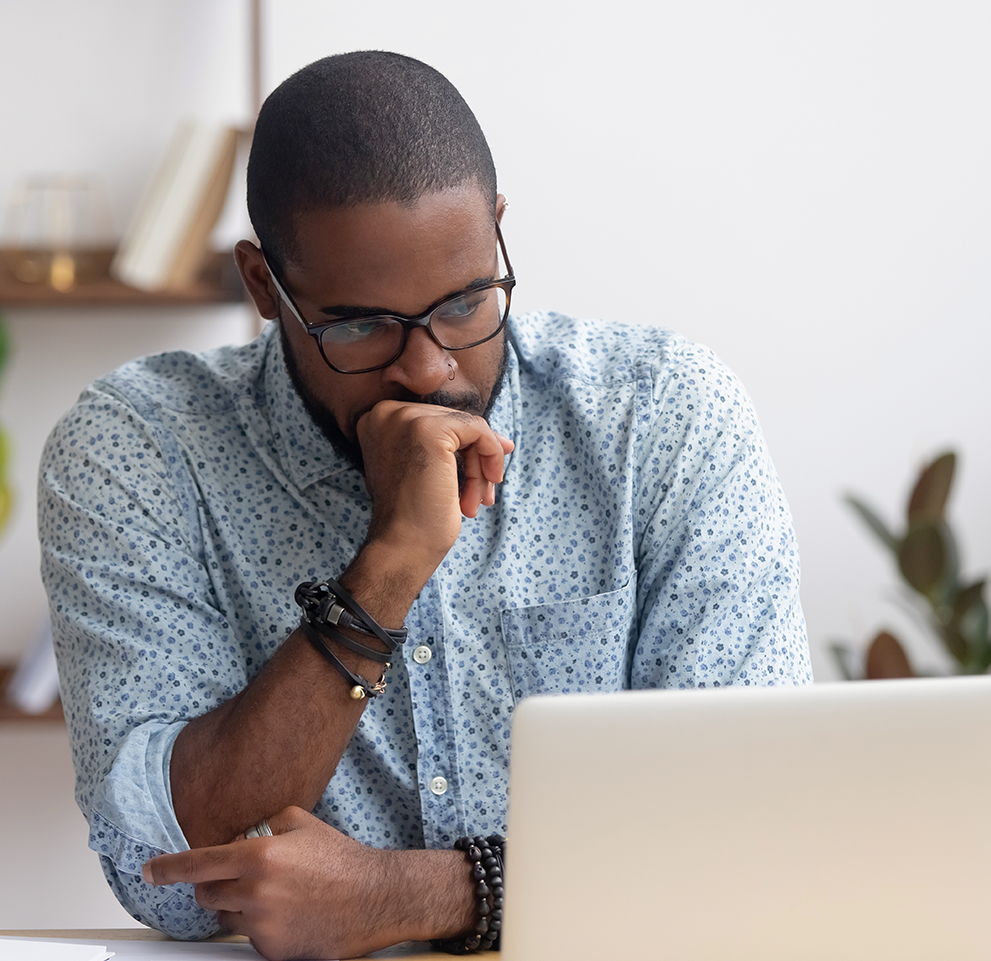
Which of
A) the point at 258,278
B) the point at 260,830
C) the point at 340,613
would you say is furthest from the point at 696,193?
the point at 260,830

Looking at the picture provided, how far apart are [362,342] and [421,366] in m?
0.07

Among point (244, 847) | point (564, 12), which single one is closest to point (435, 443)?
point (244, 847)

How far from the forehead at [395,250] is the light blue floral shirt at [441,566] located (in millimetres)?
219

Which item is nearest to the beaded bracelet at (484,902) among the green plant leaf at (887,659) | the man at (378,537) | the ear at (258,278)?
the man at (378,537)

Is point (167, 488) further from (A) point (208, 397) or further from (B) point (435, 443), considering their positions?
(B) point (435, 443)

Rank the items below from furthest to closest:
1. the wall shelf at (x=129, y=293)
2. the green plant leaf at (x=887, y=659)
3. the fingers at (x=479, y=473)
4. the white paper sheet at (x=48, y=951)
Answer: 1. the wall shelf at (x=129, y=293)
2. the green plant leaf at (x=887, y=659)
3. the fingers at (x=479, y=473)
4. the white paper sheet at (x=48, y=951)

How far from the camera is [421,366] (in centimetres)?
117

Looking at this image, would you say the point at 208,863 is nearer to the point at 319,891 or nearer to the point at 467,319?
the point at 319,891

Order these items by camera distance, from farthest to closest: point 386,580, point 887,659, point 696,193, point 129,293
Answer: point 696,193
point 129,293
point 887,659
point 386,580

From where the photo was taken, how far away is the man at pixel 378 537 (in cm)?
108

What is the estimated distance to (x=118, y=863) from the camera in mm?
1093

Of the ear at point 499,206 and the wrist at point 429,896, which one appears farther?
the ear at point 499,206

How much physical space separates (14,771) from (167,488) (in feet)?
4.73

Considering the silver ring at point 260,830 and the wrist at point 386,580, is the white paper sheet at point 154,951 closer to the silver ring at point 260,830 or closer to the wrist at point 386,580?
the silver ring at point 260,830
